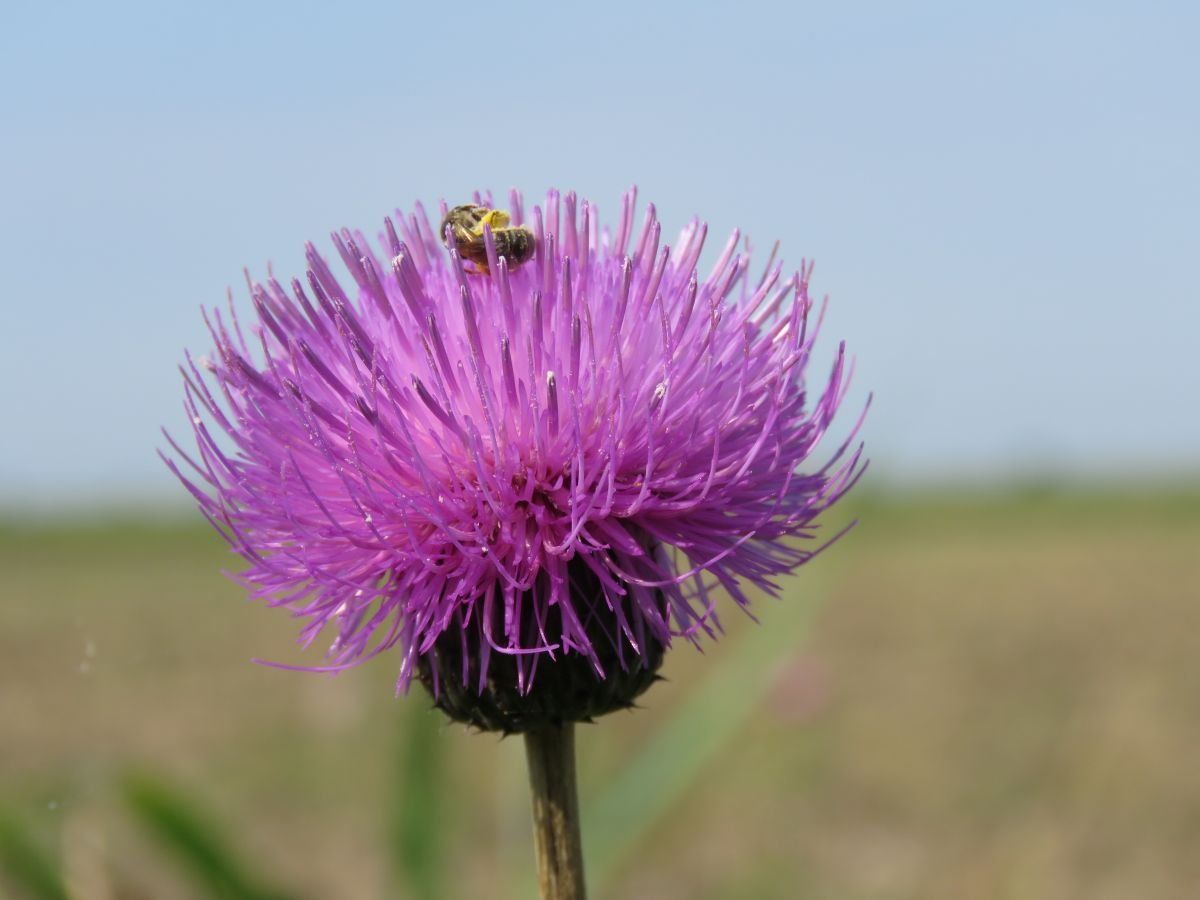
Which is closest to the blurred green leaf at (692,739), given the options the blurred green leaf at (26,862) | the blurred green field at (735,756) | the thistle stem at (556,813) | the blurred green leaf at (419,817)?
the blurred green field at (735,756)

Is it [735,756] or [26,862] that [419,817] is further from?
[735,756]

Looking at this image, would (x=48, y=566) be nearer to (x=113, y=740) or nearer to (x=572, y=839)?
(x=113, y=740)

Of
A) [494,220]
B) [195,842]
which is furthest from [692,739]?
[494,220]

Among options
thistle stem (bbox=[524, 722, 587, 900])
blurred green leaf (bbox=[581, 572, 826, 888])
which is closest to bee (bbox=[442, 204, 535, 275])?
thistle stem (bbox=[524, 722, 587, 900])

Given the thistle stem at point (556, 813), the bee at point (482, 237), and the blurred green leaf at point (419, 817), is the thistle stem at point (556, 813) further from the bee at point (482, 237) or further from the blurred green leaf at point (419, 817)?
the blurred green leaf at point (419, 817)

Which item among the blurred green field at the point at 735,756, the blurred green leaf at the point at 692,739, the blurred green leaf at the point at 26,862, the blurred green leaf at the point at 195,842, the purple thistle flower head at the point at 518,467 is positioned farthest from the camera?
the blurred green field at the point at 735,756

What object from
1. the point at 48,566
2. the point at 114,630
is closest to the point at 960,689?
the point at 114,630

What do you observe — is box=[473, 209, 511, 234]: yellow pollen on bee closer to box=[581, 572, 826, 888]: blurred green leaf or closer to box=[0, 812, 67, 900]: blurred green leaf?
box=[0, 812, 67, 900]: blurred green leaf
